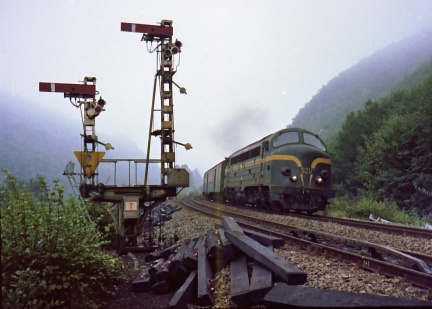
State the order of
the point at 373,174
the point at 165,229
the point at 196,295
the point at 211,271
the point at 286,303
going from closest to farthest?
the point at 286,303, the point at 196,295, the point at 211,271, the point at 165,229, the point at 373,174

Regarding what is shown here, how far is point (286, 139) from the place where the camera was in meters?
18.2

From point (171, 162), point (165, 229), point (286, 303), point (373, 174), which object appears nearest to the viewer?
point (286, 303)

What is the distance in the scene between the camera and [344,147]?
1439 inches

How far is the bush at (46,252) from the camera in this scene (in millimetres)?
5328

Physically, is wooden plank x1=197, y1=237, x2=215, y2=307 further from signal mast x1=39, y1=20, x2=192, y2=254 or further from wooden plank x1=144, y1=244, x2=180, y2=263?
signal mast x1=39, y1=20, x2=192, y2=254

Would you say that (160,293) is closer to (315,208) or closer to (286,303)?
(286,303)

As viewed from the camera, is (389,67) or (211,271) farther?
(389,67)

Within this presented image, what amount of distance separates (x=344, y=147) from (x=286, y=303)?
3467 centimetres

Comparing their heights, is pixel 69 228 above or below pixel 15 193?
below

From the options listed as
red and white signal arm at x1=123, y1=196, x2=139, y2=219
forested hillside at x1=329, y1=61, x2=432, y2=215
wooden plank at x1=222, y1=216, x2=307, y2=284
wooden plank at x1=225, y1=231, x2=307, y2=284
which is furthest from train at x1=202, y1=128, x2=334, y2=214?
wooden plank at x1=225, y1=231, x2=307, y2=284

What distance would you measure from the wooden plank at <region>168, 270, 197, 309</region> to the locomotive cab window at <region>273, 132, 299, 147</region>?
12.7 m

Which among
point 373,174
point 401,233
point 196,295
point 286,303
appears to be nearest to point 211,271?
point 196,295

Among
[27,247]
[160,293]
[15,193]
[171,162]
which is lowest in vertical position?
[160,293]

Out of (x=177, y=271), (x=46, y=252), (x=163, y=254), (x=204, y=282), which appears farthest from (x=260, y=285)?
(x=163, y=254)
